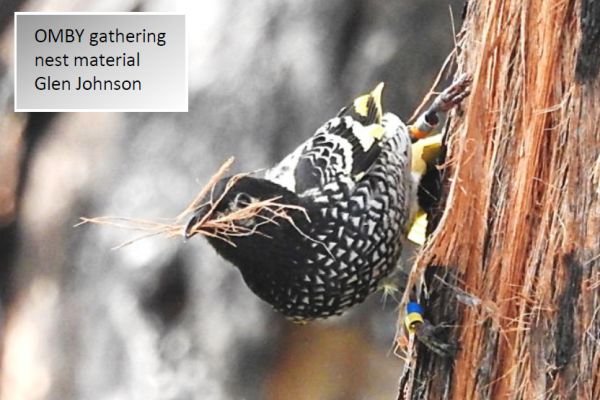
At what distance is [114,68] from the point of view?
162cm

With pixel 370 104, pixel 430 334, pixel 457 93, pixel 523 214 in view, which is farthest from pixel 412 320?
pixel 370 104

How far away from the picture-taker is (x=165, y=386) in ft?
5.51

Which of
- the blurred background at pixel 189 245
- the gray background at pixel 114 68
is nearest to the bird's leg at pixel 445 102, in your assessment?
the blurred background at pixel 189 245

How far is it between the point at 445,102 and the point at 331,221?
302mm

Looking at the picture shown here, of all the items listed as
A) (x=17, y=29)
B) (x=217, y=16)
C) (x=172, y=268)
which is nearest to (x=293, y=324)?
(x=172, y=268)

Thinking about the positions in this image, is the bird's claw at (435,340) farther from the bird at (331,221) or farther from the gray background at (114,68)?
the gray background at (114,68)

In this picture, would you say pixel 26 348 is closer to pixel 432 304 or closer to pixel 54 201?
pixel 54 201

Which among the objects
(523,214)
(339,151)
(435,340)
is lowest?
(435,340)

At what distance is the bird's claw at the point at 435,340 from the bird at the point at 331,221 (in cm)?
25

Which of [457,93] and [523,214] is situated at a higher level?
[457,93]

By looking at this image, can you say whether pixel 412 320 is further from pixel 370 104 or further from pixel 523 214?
pixel 370 104

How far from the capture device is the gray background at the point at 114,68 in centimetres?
162

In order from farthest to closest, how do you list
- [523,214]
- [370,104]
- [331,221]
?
[370,104], [331,221], [523,214]

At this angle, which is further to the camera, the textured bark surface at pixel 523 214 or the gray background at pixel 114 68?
the gray background at pixel 114 68
